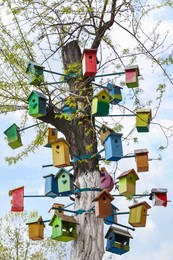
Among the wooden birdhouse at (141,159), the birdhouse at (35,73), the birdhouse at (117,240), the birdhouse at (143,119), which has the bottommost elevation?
the birdhouse at (117,240)

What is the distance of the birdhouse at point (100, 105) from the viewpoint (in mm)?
4332

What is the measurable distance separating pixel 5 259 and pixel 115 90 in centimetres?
416

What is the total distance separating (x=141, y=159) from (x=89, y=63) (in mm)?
921

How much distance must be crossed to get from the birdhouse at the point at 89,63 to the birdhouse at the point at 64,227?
118 centimetres

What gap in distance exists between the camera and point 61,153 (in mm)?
4445

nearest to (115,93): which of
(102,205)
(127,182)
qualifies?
(127,182)

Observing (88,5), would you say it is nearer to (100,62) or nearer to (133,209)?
(100,62)

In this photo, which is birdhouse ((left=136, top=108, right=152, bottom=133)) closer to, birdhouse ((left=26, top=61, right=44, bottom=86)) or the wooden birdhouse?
the wooden birdhouse

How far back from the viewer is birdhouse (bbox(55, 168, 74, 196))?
174 inches

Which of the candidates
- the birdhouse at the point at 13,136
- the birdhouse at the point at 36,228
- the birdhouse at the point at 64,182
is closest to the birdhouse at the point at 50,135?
Result: the birdhouse at the point at 13,136

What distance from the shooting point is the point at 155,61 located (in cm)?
497

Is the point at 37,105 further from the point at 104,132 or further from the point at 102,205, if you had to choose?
the point at 102,205

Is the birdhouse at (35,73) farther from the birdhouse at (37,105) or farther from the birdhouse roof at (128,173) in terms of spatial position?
the birdhouse roof at (128,173)

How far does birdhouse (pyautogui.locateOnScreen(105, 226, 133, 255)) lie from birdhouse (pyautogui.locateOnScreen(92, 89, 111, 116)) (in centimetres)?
105
